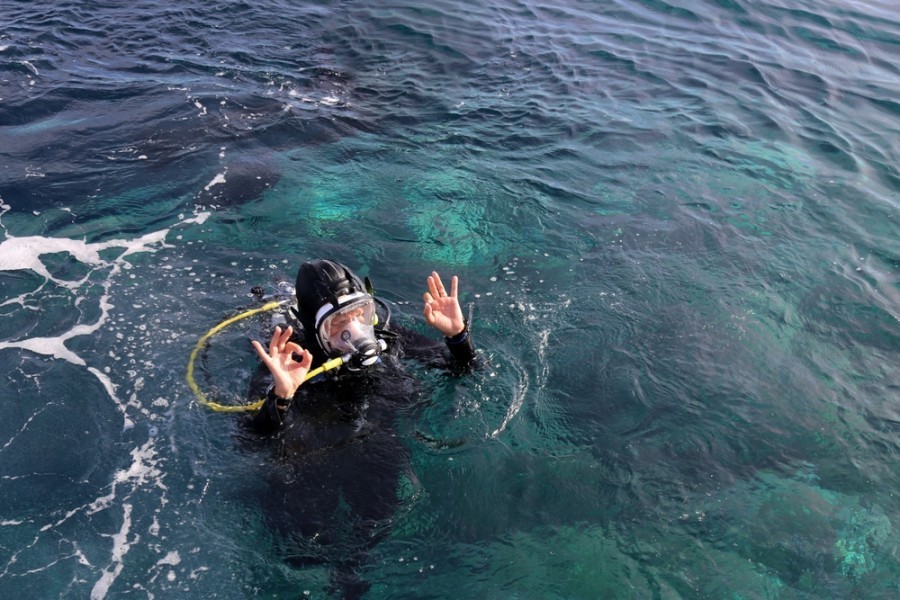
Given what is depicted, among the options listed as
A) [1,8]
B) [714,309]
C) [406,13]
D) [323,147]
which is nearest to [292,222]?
[323,147]

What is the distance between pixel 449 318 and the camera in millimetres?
4719

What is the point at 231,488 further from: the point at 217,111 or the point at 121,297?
the point at 217,111

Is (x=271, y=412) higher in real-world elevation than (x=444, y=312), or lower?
lower

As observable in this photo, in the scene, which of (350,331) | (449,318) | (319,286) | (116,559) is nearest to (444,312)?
(449,318)

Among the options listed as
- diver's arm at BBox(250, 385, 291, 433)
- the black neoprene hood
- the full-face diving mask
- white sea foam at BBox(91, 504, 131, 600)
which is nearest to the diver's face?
the full-face diving mask

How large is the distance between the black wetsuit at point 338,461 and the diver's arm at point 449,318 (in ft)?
0.05

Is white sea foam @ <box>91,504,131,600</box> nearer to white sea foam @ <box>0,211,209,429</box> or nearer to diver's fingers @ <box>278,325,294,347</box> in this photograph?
white sea foam @ <box>0,211,209,429</box>

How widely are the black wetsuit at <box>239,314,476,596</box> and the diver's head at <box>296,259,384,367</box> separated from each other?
0.72 feet

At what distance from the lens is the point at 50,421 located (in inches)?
189

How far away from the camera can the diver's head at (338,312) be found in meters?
4.24

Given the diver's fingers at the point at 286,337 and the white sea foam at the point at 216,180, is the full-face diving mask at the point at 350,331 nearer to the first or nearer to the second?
the diver's fingers at the point at 286,337

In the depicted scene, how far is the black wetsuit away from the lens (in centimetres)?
414

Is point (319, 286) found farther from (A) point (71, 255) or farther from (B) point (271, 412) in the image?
(A) point (71, 255)

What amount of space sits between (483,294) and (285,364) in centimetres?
258
